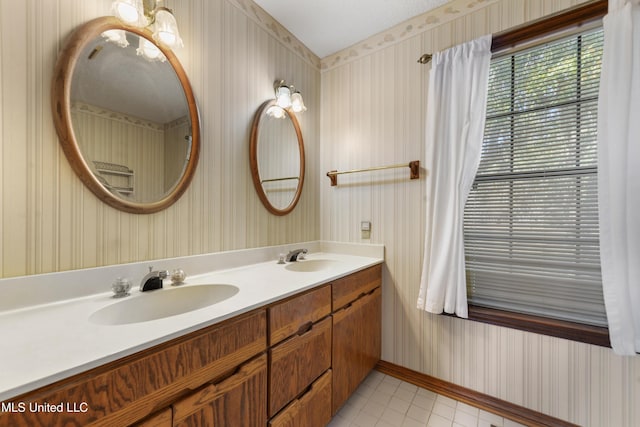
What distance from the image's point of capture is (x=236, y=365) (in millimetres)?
844

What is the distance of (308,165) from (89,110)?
1395 millimetres

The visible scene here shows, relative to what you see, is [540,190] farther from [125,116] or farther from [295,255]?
[125,116]

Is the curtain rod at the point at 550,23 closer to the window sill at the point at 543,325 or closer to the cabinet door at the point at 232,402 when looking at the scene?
the window sill at the point at 543,325

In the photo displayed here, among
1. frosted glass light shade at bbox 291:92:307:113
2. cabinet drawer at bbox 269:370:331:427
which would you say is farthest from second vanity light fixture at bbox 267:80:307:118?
cabinet drawer at bbox 269:370:331:427

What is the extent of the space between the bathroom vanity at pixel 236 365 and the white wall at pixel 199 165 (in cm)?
22

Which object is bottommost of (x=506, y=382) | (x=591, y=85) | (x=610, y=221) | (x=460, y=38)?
(x=506, y=382)

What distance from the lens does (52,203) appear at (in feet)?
2.94

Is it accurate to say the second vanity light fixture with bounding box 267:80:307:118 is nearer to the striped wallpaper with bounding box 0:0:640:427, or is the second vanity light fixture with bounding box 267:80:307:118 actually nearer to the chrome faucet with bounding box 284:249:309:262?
the striped wallpaper with bounding box 0:0:640:427

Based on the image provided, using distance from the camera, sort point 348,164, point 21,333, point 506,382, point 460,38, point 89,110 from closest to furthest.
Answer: point 21,333 → point 89,110 → point 506,382 → point 460,38 → point 348,164

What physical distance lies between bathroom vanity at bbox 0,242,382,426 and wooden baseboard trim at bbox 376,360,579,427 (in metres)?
0.35

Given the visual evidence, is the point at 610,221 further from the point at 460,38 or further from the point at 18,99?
the point at 18,99

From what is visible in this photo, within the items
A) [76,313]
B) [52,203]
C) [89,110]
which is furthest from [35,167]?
[76,313]

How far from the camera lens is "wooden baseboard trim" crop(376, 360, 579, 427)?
4.51 ft

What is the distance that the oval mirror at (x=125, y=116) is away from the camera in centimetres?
94
